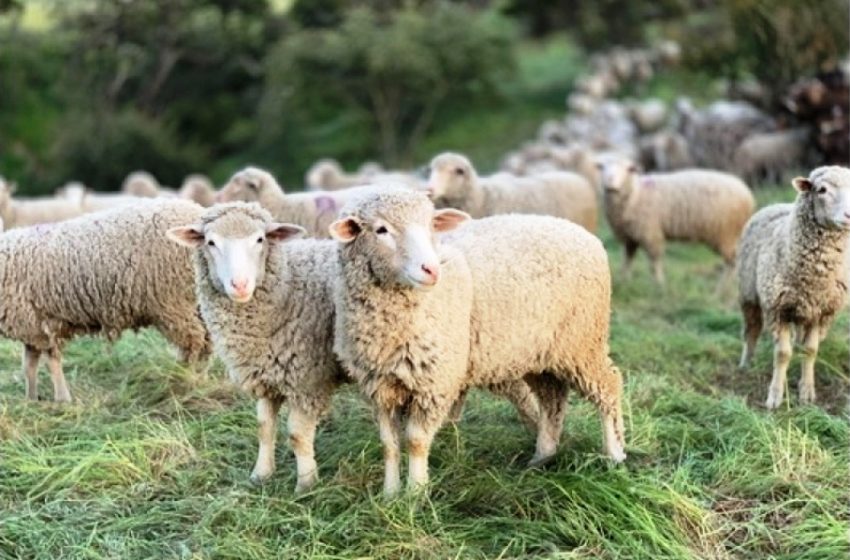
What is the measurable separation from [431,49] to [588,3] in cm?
587

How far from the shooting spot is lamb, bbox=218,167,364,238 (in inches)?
264

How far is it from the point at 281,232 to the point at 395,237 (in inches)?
27.1

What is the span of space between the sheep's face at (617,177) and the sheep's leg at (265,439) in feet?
17.1

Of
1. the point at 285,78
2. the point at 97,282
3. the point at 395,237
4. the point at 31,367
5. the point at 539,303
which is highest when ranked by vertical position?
the point at 395,237

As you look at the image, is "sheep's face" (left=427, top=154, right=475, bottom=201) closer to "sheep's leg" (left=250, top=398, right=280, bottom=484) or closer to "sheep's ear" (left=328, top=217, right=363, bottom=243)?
"sheep's leg" (left=250, top=398, right=280, bottom=484)

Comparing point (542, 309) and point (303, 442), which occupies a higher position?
point (542, 309)

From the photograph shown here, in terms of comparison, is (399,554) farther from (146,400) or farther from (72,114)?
(72,114)

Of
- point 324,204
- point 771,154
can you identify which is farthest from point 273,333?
point 771,154

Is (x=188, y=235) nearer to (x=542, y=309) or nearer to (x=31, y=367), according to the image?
(x=542, y=309)

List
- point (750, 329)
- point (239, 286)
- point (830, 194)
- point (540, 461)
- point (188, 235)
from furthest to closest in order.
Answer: point (750, 329) → point (830, 194) → point (540, 461) → point (188, 235) → point (239, 286)

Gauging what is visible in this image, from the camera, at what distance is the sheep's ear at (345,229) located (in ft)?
12.0

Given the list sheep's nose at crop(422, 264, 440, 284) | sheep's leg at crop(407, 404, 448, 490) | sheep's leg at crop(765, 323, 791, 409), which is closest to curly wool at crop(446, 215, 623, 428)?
sheep's leg at crop(407, 404, 448, 490)

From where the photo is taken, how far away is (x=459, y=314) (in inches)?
152

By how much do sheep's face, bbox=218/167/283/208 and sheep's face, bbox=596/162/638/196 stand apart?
3.29m
